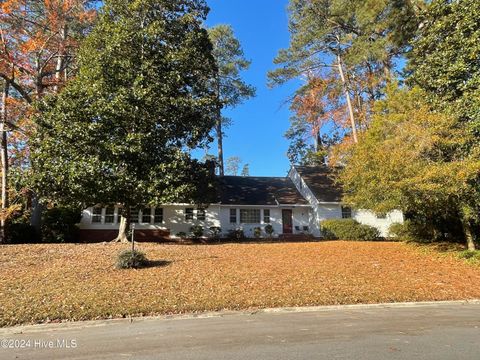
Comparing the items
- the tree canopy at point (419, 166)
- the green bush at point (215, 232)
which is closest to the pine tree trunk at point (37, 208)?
the green bush at point (215, 232)

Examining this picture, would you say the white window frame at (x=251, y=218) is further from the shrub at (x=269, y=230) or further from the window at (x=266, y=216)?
the shrub at (x=269, y=230)

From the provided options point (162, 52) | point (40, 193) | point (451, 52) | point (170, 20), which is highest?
point (170, 20)

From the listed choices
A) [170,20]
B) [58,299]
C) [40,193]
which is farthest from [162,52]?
[58,299]

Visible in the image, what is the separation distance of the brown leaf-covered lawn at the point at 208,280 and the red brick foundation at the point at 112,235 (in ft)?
25.0

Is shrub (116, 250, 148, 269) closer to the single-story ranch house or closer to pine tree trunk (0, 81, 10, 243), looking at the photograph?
pine tree trunk (0, 81, 10, 243)

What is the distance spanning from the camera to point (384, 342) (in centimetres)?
568

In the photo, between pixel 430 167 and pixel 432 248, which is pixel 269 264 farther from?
pixel 432 248

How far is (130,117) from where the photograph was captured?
16.5m

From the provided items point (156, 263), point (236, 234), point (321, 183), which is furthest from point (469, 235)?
point (156, 263)

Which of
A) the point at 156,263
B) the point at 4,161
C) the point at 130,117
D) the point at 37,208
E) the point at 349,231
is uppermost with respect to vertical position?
the point at 130,117

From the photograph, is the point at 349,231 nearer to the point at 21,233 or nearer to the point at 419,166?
the point at 419,166

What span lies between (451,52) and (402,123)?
162 inches

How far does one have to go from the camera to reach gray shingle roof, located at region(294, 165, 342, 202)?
26.2 m

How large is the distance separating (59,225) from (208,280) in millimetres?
15225
